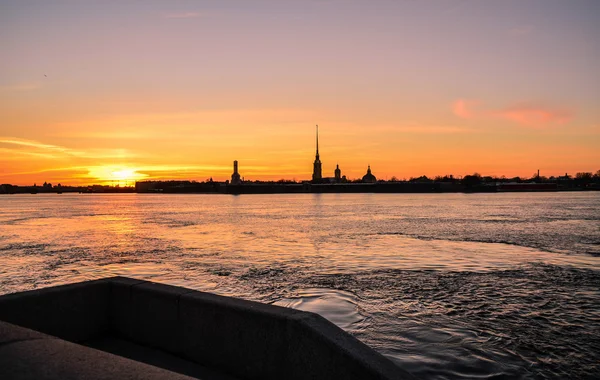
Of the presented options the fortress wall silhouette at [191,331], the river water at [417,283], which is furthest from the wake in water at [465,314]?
the fortress wall silhouette at [191,331]

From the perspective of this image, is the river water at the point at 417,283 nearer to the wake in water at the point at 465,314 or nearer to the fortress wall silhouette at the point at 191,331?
the wake in water at the point at 465,314

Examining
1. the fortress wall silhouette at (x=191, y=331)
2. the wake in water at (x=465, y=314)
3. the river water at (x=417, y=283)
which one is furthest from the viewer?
the river water at (x=417, y=283)

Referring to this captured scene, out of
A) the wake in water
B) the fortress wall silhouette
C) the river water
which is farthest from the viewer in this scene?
the river water

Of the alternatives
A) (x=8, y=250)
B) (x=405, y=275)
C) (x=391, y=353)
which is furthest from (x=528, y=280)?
(x=8, y=250)

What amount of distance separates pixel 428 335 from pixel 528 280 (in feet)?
19.7

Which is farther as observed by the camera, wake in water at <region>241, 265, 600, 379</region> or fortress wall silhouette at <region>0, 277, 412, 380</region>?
wake in water at <region>241, 265, 600, 379</region>

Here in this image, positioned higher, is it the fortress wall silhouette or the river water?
the fortress wall silhouette

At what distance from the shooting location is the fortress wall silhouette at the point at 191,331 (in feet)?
11.8

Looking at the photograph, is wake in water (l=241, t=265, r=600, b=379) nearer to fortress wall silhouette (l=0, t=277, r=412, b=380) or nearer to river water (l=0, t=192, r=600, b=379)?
river water (l=0, t=192, r=600, b=379)

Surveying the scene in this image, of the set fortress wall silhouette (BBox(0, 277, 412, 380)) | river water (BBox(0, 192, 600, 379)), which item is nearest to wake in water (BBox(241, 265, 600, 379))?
river water (BBox(0, 192, 600, 379))

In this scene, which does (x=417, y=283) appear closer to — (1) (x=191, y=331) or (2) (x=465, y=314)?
(2) (x=465, y=314)

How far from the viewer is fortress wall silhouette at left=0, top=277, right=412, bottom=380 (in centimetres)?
358

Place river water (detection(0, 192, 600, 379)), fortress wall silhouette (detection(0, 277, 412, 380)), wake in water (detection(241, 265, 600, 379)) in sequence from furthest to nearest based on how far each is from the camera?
1. river water (detection(0, 192, 600, 379))
2. wake in water (detection(241, 265, 600, 379))
3. fortress wall silhouette (detection(0, 277, 412, 380))

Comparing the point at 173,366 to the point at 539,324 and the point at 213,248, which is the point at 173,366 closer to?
the point at 539,324
